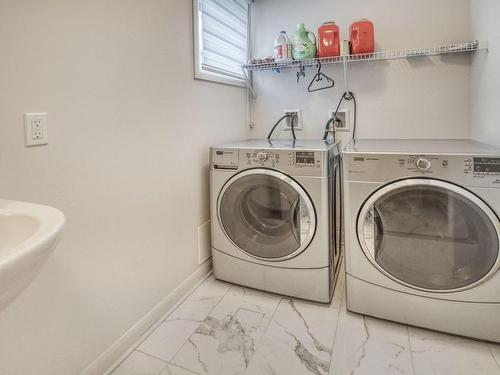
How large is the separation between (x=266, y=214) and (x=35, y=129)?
1.17 meters

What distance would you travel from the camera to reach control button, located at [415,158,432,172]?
1306mm

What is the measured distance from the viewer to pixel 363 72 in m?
2.16

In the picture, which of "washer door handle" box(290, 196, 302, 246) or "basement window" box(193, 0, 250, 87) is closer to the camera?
"washer door handle" box(290, 196, 302, 246)

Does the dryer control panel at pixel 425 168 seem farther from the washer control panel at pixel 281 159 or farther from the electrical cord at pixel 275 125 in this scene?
the electrical cord at pixel 275 125

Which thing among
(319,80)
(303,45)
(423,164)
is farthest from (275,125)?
(423,164)

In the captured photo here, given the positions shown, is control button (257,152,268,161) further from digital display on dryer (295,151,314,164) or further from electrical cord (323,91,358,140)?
electrical cord (323,91,358,140)

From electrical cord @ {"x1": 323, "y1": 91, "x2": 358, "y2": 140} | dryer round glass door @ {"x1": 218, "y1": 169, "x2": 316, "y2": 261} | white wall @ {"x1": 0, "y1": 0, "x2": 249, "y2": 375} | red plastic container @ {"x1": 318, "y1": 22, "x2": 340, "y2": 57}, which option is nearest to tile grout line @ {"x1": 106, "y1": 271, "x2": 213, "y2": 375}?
white wall @ {"x1": 0, "y1": 0, "x2": 249, "y2": 375}

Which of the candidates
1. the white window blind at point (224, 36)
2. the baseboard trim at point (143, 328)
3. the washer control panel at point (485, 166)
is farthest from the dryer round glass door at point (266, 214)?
the white window blind at point (224, 36)

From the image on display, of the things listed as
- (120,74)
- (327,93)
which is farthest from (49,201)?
(327,93)

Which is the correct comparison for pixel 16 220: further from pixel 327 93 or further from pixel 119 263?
pixel 327 93

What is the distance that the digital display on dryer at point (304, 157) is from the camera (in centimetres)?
Result: 155

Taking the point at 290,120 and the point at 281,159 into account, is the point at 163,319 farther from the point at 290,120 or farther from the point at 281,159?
the point at 290,120

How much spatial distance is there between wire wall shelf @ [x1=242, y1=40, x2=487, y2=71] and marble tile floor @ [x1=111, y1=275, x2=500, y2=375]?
5.09ft

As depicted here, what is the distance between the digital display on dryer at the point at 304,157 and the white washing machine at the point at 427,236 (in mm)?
169
